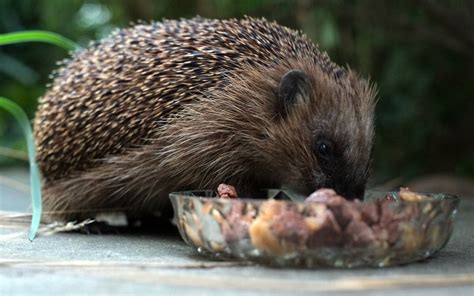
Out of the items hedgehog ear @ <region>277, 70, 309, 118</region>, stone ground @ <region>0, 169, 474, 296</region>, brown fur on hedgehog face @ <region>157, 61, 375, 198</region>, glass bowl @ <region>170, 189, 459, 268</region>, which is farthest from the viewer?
hedgehog ear @ <region>277, 70, 309, 118</region>

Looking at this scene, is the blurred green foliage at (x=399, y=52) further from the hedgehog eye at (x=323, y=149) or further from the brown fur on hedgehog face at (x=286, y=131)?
the hedgehog eye at (x=323, y=149)

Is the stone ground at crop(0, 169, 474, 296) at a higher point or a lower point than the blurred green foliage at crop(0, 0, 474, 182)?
lower

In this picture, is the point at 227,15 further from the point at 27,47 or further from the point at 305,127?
the point at 27,47

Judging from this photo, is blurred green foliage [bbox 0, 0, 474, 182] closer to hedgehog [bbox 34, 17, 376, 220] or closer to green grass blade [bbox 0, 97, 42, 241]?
hedgehog [bbox 34, 17, 376, 220]

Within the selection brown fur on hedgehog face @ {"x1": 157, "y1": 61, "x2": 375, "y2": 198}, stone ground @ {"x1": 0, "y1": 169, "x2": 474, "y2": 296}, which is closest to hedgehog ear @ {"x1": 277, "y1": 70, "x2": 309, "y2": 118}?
brown fur on hedgehog face @ {"x1": 157, "y1": 61, "x2": 375, "y2": 198}

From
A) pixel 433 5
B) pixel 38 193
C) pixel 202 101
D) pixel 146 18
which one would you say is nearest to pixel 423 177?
pixel 433 5

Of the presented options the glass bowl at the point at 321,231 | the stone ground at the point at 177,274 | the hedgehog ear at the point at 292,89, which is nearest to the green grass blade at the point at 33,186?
→ the stone ground at the point at 177,274

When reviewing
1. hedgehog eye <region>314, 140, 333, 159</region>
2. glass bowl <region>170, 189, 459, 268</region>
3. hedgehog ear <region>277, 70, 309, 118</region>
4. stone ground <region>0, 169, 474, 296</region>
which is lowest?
stone ground <region>0, 169, 474, 296</region>
